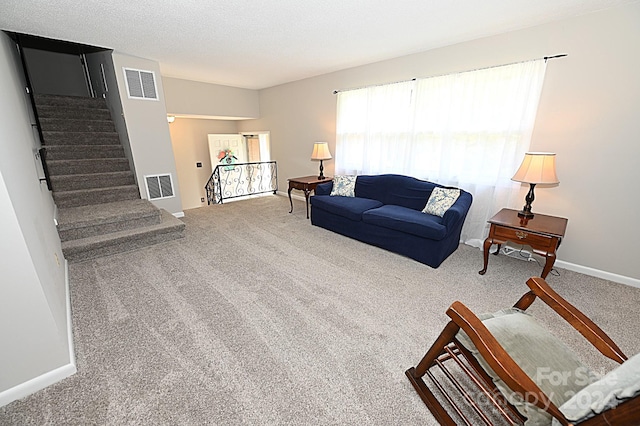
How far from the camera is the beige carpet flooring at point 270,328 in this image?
1.38 metres

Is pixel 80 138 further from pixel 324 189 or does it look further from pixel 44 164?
pixel 324 189

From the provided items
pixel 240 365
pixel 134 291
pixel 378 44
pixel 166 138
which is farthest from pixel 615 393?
pixel 166 138

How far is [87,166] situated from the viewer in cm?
405

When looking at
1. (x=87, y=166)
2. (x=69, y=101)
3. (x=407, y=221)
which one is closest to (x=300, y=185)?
(x=407, y=221)

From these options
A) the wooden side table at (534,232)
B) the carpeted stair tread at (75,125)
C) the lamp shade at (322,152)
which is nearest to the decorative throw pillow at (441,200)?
the wooden side table at (534,232)

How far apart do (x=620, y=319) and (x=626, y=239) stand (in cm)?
92

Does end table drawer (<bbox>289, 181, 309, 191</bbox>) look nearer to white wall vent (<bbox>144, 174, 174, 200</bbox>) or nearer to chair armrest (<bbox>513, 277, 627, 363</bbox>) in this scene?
white wall vent (<bbox>144, 174, 174, 200</bbox>)

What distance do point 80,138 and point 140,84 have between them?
156 cm

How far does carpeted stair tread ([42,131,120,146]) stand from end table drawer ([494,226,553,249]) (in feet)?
19.6

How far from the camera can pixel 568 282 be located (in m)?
2.58

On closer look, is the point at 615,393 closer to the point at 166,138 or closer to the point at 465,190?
the point at 465,190

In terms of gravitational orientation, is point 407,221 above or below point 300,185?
below

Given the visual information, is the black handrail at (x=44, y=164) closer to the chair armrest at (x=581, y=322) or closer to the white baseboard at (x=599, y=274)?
the chair armrest at (x=581, y=322)

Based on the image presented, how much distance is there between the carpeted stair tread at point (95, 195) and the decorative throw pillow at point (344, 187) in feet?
10.5
